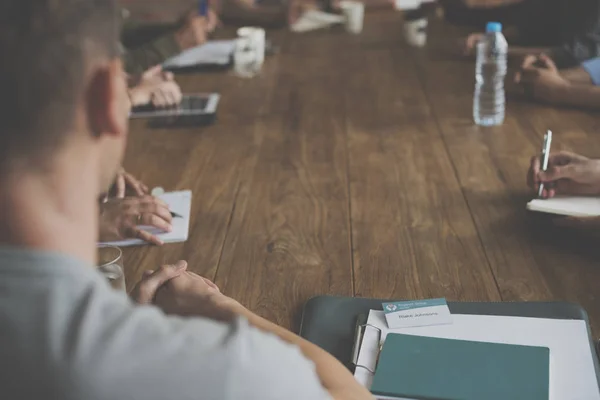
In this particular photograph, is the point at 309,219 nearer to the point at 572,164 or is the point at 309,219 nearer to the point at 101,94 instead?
the point at 572,164

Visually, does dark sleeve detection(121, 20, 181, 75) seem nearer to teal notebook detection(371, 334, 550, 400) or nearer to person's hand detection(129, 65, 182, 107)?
person's hand detection(129, 65, 182, 107)

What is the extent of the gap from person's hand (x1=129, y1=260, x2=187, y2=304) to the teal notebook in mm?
322

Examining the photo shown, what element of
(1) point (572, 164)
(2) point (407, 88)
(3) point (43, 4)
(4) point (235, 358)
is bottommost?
(2) point (407, 88)

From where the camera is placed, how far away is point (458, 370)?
0.96 metres

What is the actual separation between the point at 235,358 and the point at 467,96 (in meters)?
1.76

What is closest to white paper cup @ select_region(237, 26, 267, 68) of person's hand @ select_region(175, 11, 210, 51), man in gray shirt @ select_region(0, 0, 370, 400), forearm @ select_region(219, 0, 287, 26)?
person's hand @ select_region(175, 11, 210, 51)

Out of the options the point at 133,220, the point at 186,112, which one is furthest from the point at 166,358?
the point at 186,112

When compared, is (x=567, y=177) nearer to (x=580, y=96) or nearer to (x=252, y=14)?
(x=580, y=96)

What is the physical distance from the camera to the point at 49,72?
1.93ft

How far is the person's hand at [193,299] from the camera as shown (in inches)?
39.4

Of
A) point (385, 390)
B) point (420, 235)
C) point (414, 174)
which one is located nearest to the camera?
point (385, 390)

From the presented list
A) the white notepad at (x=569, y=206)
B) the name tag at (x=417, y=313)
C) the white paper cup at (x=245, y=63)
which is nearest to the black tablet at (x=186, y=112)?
the white paper cup at (x=245, y=63)

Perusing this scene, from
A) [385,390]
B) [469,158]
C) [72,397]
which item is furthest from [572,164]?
[72,397]

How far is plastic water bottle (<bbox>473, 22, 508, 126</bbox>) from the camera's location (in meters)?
2.03
